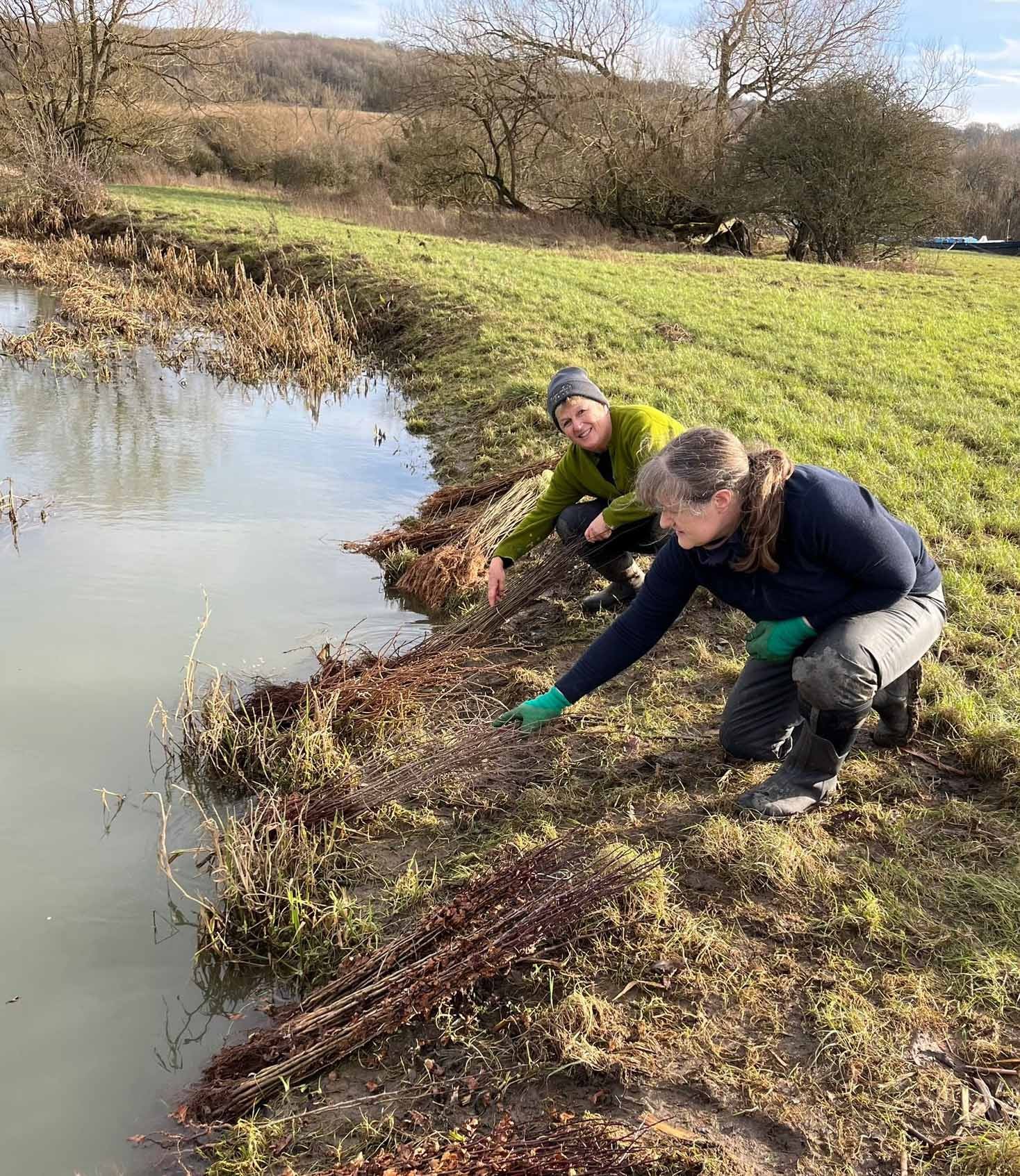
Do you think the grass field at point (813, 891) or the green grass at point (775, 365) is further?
the green grass at point (775, 365)

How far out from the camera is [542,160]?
83.8ft

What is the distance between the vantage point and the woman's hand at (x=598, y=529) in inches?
162

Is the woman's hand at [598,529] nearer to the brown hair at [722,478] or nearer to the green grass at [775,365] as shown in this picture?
the brown hair at [722,478]

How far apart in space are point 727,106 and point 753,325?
16.9 m

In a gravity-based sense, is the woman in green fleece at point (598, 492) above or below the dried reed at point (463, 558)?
above

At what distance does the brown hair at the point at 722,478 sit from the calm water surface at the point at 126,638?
6.64 feet

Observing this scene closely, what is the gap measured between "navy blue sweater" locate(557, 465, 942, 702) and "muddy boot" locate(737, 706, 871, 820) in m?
0.37

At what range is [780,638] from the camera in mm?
3076

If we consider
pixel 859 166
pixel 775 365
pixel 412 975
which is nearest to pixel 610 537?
pixel 412 975

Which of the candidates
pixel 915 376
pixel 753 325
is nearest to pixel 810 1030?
pixel 915 376

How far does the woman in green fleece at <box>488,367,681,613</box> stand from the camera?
4051 millimetres

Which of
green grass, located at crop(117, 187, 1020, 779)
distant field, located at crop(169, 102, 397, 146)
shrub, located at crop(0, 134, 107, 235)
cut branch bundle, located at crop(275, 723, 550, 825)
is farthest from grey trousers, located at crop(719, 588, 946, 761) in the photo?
distant field, located at crop(169, 102, 397, 146)

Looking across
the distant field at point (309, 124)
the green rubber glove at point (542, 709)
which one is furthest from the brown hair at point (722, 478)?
the distant field at point (309, 124)

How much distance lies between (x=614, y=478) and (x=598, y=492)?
11 centimetres
